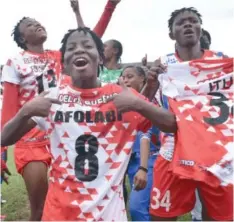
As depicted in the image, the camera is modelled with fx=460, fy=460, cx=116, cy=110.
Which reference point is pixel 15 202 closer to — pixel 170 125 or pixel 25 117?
pixel 25 117

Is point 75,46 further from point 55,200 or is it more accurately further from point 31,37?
point 31,37

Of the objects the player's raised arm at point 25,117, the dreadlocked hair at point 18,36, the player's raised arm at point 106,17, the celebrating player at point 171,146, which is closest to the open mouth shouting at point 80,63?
the player's raised arm at point 25,117

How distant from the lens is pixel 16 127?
9.52ft

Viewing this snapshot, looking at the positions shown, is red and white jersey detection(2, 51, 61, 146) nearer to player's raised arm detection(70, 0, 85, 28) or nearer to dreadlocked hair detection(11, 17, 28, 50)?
dreadlocked hair detection(11, 17, 28, 50)

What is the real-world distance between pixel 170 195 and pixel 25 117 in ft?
5.17

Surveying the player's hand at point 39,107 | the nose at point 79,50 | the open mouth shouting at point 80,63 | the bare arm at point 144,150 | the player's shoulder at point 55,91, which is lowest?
the bare arm at point 144,150

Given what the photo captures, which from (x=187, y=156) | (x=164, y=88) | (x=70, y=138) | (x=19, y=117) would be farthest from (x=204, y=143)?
(x=19, y=117)

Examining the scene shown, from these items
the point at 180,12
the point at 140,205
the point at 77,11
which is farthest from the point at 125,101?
the point at 77,11

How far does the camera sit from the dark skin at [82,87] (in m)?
2.79

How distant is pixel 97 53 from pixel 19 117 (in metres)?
0.70

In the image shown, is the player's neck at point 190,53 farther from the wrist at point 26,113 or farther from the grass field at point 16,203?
the grass field at point 16,203

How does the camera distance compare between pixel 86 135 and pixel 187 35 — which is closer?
pixel 86 135

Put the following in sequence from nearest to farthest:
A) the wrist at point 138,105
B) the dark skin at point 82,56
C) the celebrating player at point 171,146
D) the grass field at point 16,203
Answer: the wrist at point 138,105
the dark skin at point 82,56
the celebrating player at point 171,146
the grass field at point 16,203

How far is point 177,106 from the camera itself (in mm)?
3223
